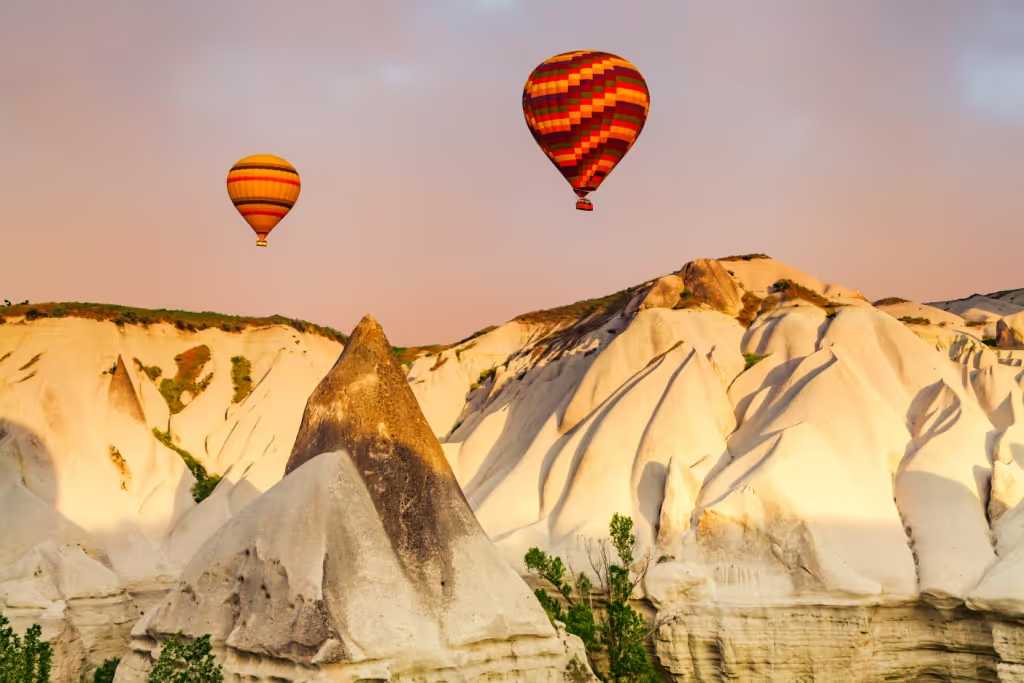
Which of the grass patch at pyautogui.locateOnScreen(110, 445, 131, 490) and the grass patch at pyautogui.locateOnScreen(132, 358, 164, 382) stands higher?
the grass patch at pyautogui.locateOnScreen(132, 358, 164, 382)

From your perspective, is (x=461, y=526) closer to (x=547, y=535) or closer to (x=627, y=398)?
(x=547, y=535)

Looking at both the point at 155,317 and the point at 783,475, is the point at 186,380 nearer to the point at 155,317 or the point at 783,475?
the point at 155,317

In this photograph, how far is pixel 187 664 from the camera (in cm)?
2981

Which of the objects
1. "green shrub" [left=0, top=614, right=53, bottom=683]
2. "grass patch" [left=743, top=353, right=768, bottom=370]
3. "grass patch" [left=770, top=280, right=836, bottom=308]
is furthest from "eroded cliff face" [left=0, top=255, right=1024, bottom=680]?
"green shrub" [left=0, top=614, right=53, bottom=683]

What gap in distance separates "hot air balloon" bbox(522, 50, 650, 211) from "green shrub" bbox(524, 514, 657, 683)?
1174 cm

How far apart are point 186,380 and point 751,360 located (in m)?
32.5

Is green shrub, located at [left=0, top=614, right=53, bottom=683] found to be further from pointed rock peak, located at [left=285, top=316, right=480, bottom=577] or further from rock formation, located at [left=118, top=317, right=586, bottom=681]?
pointed rock peak, located at [left=285, top=316, right=480, bottom=577]

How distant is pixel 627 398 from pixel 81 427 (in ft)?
81.5

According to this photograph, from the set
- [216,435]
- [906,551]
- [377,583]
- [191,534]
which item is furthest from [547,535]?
[216,435]

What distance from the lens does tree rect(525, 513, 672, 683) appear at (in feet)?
138

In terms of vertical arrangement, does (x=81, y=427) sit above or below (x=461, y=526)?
above

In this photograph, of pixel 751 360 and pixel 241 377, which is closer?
pixel 751 360

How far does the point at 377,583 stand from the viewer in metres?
31.4

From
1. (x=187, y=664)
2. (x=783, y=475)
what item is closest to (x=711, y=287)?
(x=783, y=475)
